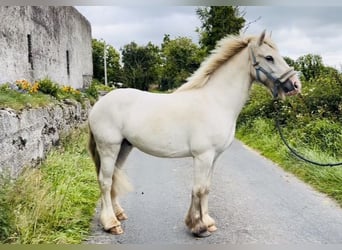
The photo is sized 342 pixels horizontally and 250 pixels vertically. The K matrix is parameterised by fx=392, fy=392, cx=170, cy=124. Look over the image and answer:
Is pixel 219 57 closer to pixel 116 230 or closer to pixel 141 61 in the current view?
pixel 141 61

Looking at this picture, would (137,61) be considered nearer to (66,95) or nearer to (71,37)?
(66,95)

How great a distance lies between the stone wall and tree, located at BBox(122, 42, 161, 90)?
3.56 ft

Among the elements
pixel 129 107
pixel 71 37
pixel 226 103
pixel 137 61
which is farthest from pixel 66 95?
pixel 226 103

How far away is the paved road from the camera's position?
2.94m

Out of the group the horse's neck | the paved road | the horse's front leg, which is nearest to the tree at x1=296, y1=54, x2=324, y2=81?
the paved road

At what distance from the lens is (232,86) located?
9.37 ft

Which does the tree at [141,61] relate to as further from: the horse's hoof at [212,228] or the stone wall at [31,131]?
the horse's hoof at [212,228]

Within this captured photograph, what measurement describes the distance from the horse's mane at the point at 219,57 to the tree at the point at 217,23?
1.85 ft

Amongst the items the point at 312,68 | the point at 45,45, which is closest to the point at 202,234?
the point at 312,68

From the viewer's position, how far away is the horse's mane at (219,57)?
2799mm

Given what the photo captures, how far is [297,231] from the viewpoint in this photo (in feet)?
9.87

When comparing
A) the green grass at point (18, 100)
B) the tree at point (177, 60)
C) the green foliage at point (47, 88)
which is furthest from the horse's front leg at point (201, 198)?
the green foliage at point (47, 88)

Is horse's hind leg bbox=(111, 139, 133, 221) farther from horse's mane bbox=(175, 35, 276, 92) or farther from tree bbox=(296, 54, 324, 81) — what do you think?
tree bbox=(296, 54, 324, 81)

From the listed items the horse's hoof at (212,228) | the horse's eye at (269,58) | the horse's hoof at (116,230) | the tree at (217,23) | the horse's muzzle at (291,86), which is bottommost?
the horse's hoof at (116,230)
